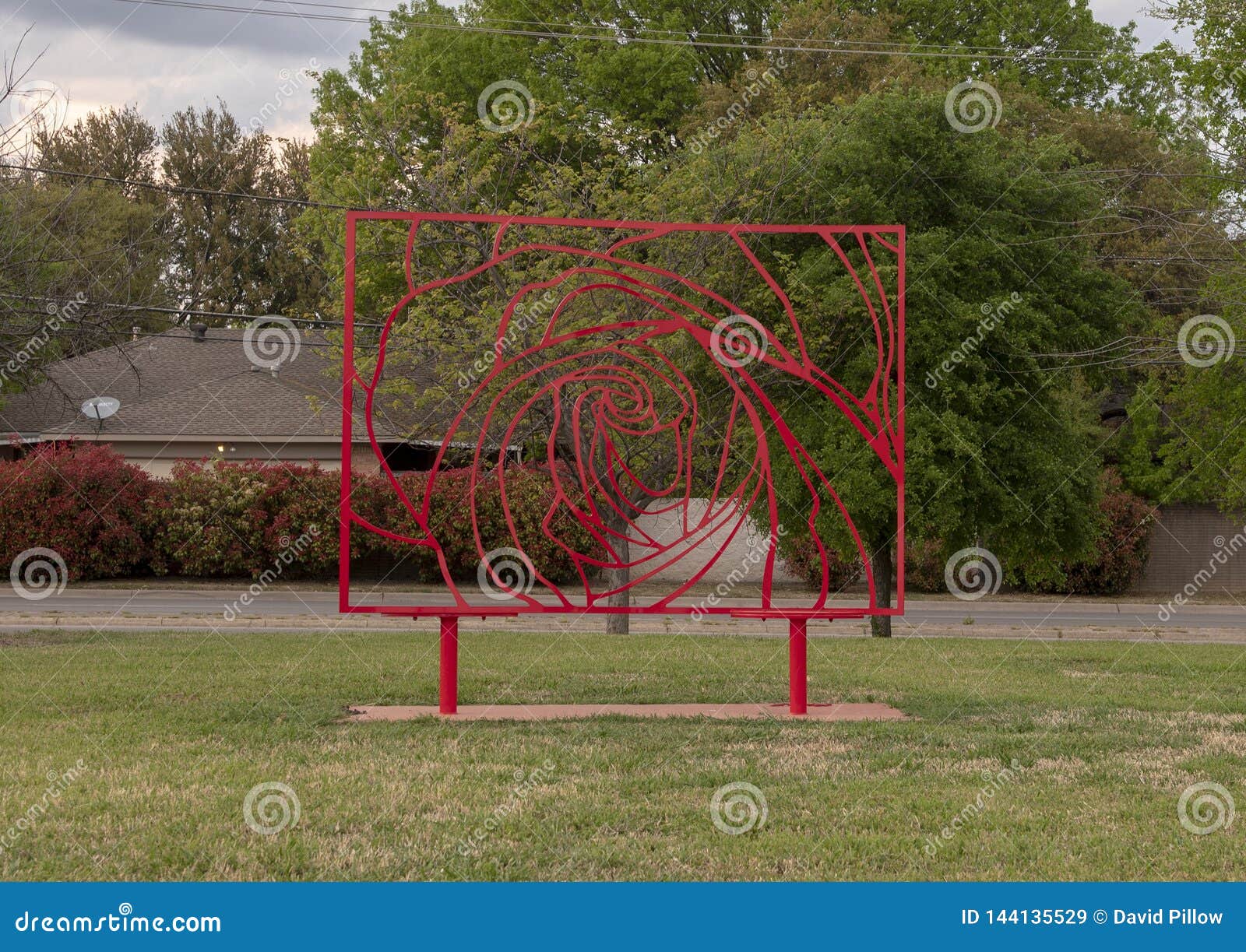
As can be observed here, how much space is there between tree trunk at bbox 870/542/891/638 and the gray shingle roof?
37.8 ft

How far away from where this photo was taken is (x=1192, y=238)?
16.2 metres

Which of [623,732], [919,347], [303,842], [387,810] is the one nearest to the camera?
[303,842]

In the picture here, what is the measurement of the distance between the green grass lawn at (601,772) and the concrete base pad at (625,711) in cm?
28

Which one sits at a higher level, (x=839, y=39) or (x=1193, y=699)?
(x=839, y=39)

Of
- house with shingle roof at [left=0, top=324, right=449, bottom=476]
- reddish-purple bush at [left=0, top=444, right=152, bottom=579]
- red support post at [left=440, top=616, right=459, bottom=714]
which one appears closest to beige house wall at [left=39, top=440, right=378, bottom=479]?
house with shingle roof at [left=0, top=324, right=449, bottom=476]

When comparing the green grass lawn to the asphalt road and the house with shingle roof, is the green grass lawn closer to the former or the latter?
the asphalt road

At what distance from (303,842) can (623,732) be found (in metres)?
3.36

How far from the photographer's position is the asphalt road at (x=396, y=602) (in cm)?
2012

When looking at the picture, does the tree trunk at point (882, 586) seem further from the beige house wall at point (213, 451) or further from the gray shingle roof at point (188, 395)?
the beige house wall at point (213, 451)

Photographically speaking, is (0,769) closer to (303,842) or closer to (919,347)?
(303,842)

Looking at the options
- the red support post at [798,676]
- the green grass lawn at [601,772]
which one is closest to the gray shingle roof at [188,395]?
the green grass lawn at [601,772]

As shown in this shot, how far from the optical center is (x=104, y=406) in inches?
1114

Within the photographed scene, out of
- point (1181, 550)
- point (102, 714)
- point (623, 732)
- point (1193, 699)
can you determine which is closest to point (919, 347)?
point (1193, 699)

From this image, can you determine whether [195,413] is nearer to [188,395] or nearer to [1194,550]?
[188,395]
